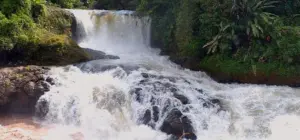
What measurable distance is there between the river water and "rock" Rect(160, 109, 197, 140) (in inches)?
6.3

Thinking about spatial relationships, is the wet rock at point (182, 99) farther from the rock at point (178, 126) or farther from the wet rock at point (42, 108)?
the wet rock at point (42, 108)

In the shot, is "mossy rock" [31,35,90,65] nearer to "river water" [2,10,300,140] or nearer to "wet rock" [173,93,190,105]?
"river water" [2,10,300,140]

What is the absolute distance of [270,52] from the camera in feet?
43.9

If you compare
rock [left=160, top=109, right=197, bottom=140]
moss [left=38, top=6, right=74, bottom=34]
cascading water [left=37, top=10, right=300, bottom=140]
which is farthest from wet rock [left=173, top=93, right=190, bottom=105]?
moss [left=38, top=6, right=74, bottom=34]

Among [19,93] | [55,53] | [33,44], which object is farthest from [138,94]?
[33,44]

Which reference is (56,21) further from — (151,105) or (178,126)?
(178,126)

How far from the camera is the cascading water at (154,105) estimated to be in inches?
399

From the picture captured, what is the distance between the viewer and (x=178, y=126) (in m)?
10.1

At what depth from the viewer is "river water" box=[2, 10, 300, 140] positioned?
1011cm

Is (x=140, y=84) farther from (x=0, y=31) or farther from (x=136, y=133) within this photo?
(x=0, y=31)

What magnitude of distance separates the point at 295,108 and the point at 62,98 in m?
7.19

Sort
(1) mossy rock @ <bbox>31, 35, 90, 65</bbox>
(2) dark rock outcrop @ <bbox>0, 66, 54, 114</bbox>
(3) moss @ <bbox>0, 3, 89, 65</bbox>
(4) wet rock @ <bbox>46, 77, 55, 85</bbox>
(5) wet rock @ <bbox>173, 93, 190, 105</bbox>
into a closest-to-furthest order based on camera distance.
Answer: (5) wet rock @ <bbox>173, 93, 190, 105</bbox>
(2) dark rock outcrop @ <bbox>0, 66, 54, 114</bbox>
(4) wet rock @ <bbox>46, 77, 55, 85</bbox>
(3) moss @ <bbox>0, 3, 89, 65</bbox>
(1) mossy rock @ <bbox>31, 35, 90, 65</bbox>

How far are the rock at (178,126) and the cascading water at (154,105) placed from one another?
40 millimetres

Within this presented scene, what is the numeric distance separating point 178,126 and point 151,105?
1.26 m
